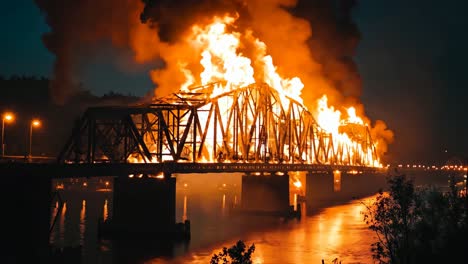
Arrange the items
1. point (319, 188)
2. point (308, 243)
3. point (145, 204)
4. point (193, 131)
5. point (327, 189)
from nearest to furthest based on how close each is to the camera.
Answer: point (145, 204)
point (308, 243)
point (193, 131)
point (319, 188)
point (327, 189)

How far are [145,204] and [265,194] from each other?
4551 centimetres

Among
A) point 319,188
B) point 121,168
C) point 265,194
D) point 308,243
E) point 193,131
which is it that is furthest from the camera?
point 319,188

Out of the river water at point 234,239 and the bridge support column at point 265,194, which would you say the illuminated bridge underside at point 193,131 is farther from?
the river water at point 234,239

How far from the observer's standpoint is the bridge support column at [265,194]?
10862 cm

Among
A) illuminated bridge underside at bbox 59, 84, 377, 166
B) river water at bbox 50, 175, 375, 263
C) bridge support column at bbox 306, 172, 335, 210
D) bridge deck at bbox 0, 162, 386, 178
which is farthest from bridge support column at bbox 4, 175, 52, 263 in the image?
bridge support column at bbox 306, 172, 335, 210

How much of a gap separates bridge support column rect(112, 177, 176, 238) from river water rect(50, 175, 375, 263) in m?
1.55

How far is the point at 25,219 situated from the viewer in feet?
151

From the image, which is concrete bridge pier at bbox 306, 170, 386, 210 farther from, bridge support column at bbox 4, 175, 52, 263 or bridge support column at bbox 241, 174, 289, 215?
bridge support column at bbox 4, 175, 52, 263

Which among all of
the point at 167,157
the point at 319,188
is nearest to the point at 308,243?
the point at 167,157

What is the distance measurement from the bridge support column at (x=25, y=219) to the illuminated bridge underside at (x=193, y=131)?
755 inches

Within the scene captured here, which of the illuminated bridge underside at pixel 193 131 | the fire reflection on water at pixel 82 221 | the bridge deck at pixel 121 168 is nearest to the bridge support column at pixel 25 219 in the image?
the bridge deck at pixel 121 168

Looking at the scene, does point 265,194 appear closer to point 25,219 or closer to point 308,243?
point 308,243

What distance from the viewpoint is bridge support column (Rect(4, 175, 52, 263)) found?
44906 millimetres

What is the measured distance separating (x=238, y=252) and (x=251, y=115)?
261ft
